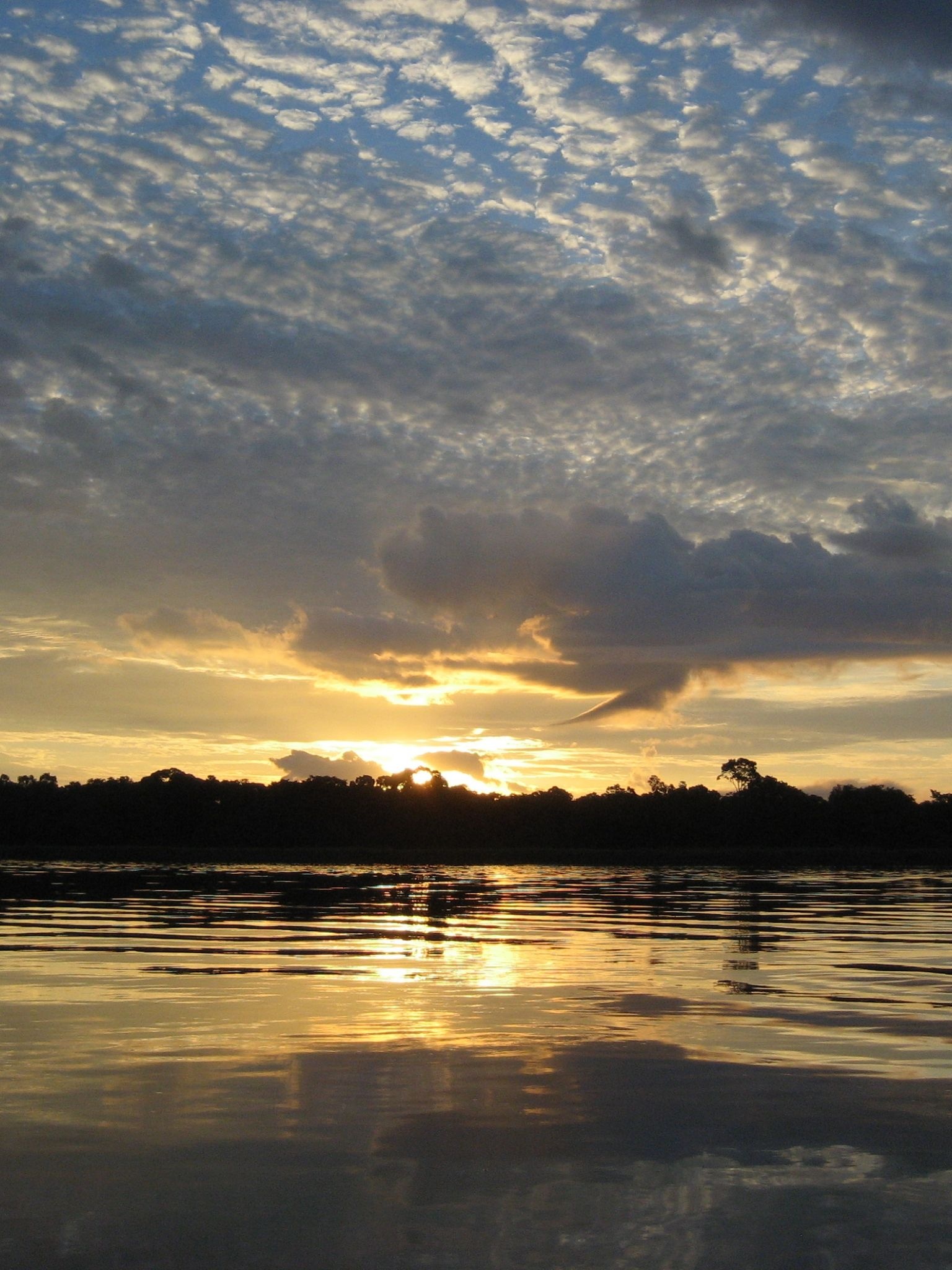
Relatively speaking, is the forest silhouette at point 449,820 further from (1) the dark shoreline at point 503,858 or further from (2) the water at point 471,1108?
(2) the water at point 471,1108

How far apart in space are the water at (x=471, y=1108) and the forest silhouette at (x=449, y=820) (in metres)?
117

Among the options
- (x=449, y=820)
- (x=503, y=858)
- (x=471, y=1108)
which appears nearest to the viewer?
(x=471, y=1108)

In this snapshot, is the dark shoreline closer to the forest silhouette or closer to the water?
the forest silhouette

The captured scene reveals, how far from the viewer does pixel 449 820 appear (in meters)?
162

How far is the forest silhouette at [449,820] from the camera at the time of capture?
143375 mm

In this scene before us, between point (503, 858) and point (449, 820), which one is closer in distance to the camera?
point (503, 858)

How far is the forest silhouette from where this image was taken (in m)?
143

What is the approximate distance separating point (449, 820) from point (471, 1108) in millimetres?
153465

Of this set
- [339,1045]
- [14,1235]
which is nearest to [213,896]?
[339,1045]

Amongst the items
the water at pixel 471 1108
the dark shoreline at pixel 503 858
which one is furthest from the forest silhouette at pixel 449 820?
the water at pixel 471 1108

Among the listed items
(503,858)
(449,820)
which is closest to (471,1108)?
(503,858)

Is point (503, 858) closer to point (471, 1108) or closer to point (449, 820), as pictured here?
point (449, 820)

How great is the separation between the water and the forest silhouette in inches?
4625

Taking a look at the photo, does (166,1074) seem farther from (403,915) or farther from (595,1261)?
(403,915)
